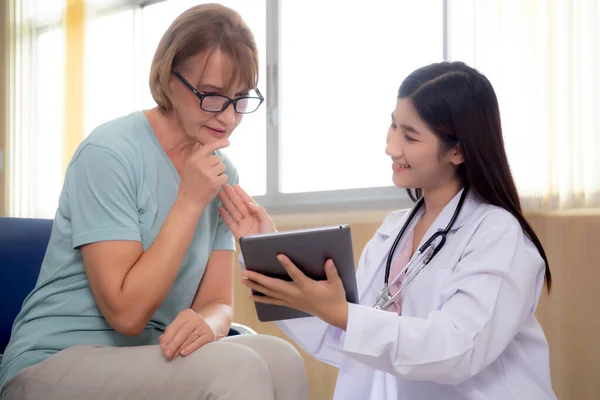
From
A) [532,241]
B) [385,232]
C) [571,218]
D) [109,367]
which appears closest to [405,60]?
[571,218]

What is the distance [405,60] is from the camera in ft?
8.93

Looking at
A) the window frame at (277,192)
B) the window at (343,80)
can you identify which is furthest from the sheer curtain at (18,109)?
the window at (343,80)

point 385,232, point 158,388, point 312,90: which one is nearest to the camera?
point 158,388

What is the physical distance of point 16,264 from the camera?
1.69 meters

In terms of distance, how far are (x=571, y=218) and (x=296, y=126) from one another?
1398mm

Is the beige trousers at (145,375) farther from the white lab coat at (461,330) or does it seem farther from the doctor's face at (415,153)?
the doctor's face at (415,153)

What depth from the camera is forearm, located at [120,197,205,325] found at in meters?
1.21

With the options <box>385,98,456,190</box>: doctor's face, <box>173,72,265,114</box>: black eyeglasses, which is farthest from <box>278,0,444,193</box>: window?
<box>173,72,265,114</box>: black eyeglasses

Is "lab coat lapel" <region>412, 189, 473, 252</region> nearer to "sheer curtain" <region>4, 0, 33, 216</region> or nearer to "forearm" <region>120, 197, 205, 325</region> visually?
"forearm" <region>120, 197, 205, 325</region>

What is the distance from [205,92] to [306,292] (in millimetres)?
468

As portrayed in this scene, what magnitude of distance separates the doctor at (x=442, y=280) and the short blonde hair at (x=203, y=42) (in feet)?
0.90

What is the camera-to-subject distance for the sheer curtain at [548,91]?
6.52ft

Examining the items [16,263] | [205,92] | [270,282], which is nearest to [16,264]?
[16,263]

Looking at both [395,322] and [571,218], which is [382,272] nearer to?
[395,322]
